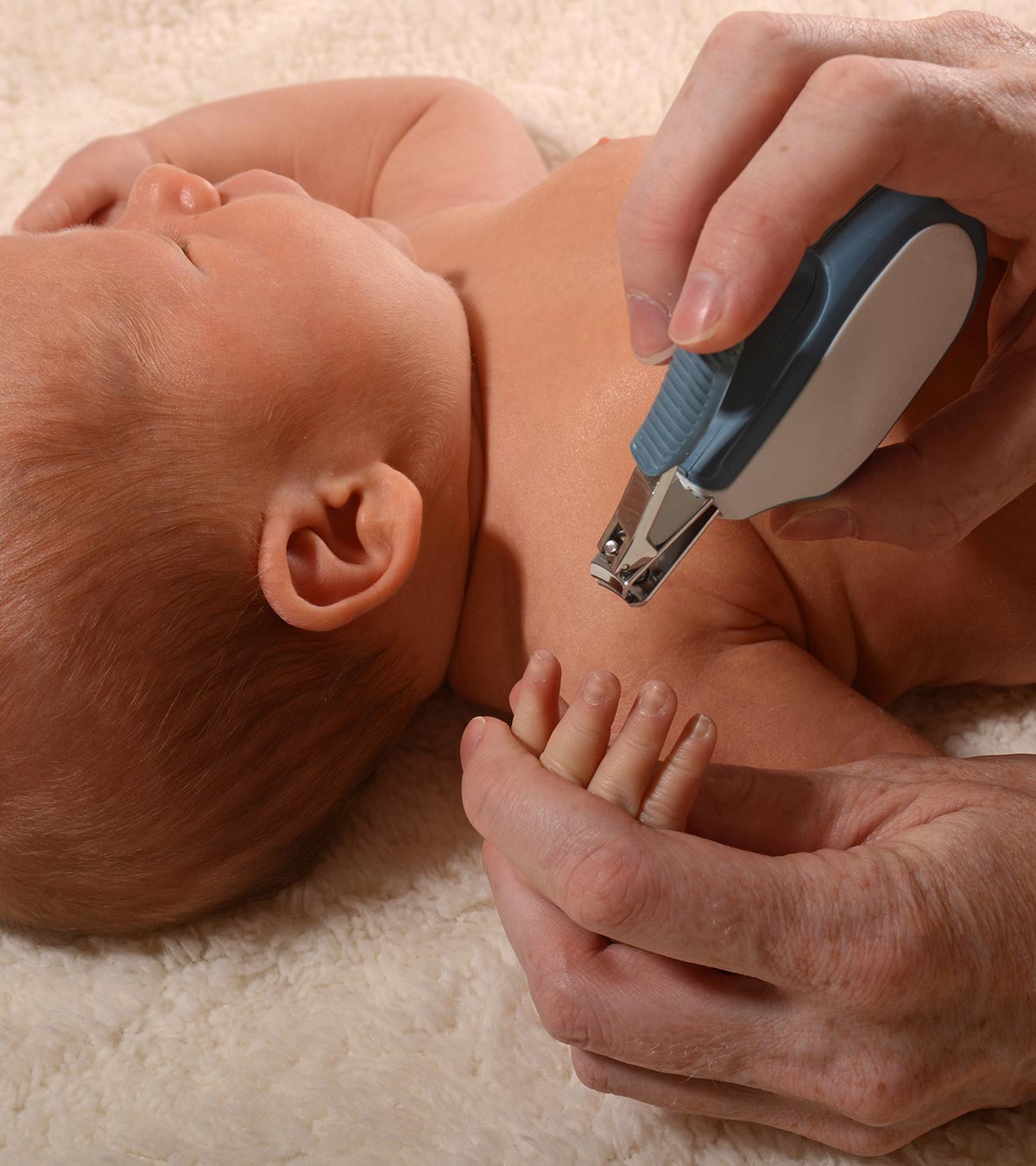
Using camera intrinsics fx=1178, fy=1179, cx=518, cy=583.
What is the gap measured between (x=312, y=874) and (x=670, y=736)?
1.27 feet

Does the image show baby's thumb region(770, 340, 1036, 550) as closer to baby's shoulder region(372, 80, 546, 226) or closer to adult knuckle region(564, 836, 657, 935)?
adult knuckle region(564, 836, 657, 935)

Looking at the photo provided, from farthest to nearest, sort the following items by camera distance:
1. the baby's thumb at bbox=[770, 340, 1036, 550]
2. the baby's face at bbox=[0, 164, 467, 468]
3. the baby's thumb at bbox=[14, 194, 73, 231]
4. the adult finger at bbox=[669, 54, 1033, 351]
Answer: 1. the baby's thumb at bbox=[14, 194, 73, 231]
2. the baby's face at bbox=[0, 164, 467, 468]
3. the baby's thumb at bbox=[770, 340, 1036, 550]
4. the adult finger at bbox=[669, 54, 1033, 351]

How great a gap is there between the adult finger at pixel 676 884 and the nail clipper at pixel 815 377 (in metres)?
0.20

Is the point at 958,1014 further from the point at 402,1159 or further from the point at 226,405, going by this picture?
the point at 226,405

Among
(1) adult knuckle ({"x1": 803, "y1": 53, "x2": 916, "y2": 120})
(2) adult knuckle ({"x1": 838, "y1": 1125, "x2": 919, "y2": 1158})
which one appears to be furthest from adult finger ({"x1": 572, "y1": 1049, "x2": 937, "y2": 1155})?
(1) adult knuckle ({"x1": 803, "y1": 53, "x2": 916, "y2": 120})

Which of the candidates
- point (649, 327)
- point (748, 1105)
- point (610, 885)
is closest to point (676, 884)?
point (610, 885)

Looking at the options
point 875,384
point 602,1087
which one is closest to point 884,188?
point 875,384

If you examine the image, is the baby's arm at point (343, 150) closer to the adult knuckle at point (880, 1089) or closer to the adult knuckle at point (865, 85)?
the adult knuckle at point (865, 85)

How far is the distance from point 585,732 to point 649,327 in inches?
10.4

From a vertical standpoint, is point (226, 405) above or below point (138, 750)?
above

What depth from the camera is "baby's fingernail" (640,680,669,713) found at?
74 centimetres

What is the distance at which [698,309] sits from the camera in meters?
0.67

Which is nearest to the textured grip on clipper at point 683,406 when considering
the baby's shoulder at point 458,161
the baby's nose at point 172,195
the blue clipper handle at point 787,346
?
the blue clipper handle at point 787,346

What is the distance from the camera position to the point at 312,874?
1165 millimetres
